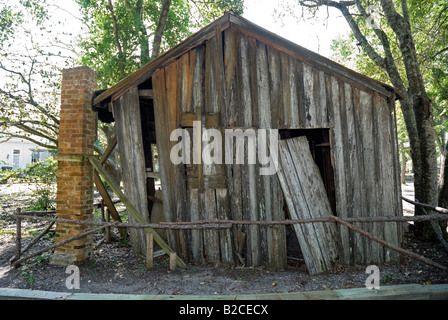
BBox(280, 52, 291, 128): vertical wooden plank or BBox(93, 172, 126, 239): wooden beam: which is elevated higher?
BBox(280, 52, 291, 128): vertical wooden plank

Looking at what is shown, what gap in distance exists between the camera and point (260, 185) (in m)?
5.07

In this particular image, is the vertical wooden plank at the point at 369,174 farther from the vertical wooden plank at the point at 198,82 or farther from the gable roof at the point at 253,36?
the vertical wooden plank at the point at 198,82

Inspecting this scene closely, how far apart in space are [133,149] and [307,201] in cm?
367

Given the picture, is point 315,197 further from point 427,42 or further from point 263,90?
point 427,42

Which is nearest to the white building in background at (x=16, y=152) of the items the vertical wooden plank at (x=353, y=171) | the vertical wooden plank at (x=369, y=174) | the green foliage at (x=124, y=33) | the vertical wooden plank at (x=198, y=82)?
the green foliage at (x=124, y=33)

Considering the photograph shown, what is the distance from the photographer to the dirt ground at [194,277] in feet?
13.6

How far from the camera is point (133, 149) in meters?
5.57

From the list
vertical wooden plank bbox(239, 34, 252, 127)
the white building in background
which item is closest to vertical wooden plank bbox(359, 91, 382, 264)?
vertical wooden plank bbox(239, 34, 252, 127)

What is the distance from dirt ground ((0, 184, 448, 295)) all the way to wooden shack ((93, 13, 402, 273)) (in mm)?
Answer: 303

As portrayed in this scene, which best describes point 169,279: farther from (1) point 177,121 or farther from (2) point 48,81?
(2) point 48,81

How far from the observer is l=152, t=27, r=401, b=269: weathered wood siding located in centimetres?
492

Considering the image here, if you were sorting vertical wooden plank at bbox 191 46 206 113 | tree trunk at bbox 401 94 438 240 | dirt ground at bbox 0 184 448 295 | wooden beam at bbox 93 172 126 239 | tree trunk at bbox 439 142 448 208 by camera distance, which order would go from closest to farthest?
dirt ground at bbox 0 184 448 295
vertical wooden plank at bbox 191 46 206 113
wooden beam at bbox 93 172 126 239
tree trunk at bbox 401 94 438 240
tree trunk at bbox 439 142 448 208

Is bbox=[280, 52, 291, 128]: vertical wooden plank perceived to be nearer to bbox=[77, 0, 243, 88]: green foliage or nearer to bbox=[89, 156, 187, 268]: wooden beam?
bbox=[89, 156, 187, 268]: wooden beam
